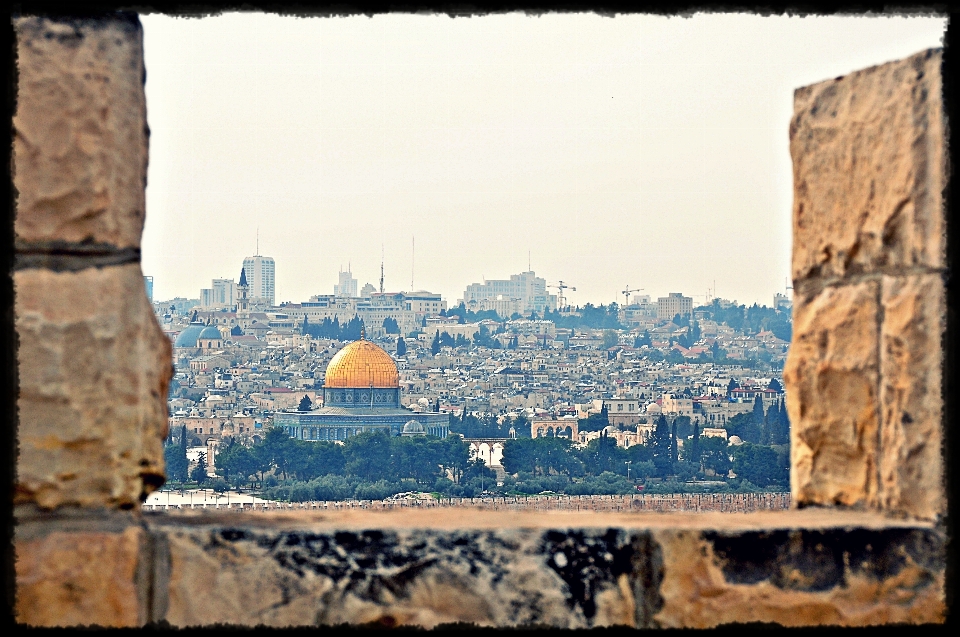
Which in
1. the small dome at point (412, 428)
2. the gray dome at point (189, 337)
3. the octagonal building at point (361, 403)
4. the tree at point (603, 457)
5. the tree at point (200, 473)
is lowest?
the tree at point (200, 473)

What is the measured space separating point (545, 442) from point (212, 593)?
60085 millimetres

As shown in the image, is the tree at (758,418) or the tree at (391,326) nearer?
the tree at (758,418)

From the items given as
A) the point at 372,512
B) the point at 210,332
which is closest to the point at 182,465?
the point at 210,332

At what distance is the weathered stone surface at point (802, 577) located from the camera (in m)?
2.28

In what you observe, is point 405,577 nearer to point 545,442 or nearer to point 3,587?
Answer: point 3,587

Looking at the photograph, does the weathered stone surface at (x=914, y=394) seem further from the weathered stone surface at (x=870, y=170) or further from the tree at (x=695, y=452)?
the tree at (x=695, y=452)

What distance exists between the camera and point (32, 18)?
223cm

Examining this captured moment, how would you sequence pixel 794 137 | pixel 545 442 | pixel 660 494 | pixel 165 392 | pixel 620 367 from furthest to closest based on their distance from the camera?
1. pixel 620 367
2. pixel 545 442
3. pixel 660 494
4. pixel 794 137
5. pixel 165 392

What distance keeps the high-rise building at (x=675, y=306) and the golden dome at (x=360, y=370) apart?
77664 millimetres

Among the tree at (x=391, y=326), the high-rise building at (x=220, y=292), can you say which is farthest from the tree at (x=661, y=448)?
the high-rise building at (x=220, y=292)

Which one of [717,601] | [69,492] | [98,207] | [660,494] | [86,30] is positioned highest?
[86,30]

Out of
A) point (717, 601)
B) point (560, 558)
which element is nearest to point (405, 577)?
point (560, 558)

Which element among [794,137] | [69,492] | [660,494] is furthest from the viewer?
[660,494]

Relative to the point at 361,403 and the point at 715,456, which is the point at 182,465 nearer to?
the point at 361,403
